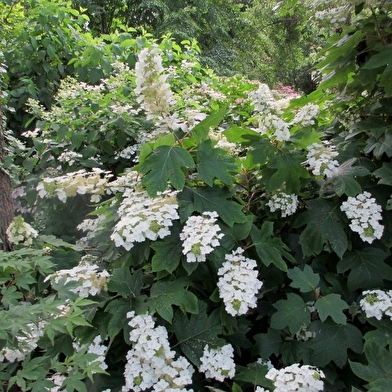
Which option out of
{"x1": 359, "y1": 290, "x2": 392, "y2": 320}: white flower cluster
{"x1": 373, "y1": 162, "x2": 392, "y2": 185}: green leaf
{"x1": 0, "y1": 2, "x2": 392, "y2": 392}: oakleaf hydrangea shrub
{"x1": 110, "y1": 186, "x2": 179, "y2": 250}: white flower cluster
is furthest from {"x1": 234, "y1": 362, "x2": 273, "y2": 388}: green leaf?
{"x1": 373, "y1": 162, "x2": 392, "y2": 185}: green leaf

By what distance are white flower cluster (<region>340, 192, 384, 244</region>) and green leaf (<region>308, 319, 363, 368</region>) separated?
304 millimetres

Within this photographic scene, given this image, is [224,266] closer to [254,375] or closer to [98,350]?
[254,375]

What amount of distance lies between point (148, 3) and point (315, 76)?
8.08 metres

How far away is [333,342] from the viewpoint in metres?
1.37

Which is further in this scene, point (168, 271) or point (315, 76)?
point (315, 76)

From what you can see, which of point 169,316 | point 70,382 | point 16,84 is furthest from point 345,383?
point 16,84

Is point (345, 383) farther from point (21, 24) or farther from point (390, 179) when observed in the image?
point (21, 24)

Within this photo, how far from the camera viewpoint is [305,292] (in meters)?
1.47

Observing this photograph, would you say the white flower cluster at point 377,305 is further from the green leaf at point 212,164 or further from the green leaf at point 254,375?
the green leaf at point 212,164

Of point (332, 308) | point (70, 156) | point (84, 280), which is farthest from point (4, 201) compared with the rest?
point (332, 308)

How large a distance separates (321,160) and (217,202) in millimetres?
414

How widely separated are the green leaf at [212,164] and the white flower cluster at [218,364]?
0.52 meters

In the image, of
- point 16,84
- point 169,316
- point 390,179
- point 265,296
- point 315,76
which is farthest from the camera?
point 16,84

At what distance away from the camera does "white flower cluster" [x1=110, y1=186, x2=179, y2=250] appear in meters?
1.31
